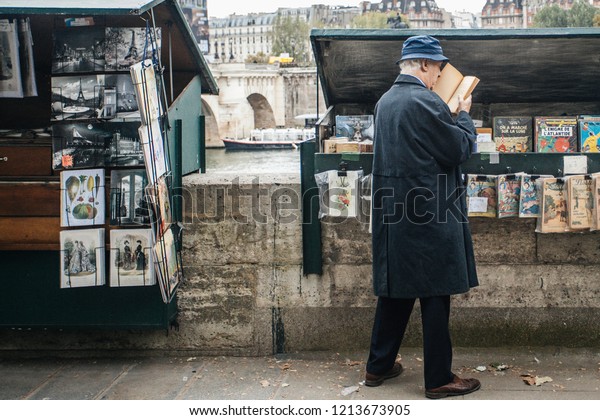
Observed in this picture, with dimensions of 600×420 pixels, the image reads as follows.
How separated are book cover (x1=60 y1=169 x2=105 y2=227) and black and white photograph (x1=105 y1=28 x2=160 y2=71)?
1.67 ft

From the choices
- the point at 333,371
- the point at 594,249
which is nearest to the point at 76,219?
the point at 333,371

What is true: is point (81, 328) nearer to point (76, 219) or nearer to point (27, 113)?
point (76, 219)

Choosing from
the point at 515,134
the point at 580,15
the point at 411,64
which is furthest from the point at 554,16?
the point at 411,64

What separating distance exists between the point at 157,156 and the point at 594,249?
217 cm

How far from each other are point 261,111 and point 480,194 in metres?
75.2

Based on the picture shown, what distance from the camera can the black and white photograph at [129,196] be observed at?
4.23m

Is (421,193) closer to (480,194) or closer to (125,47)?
(480,194)

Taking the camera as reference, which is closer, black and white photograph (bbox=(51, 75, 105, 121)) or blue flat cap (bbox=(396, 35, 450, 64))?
blue flat cap (bbox=(396, 35, 450, 64))

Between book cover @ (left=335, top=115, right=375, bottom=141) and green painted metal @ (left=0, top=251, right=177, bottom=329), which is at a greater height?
book cover @ (left=335, top=115, right=375, bottom=141)

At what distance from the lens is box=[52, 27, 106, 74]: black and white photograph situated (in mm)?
4176

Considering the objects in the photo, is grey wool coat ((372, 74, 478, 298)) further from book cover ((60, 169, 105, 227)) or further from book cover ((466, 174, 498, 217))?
book cover ((60, 169, 105, 227))

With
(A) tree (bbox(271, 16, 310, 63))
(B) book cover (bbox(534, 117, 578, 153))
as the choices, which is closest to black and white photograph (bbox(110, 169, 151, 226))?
(B) book cover (bbox(534, 117, 578, 153))

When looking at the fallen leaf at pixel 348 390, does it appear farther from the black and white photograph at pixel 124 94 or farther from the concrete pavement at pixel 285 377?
the black and white photograph at pixel 124 94

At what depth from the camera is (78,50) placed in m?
4.20
